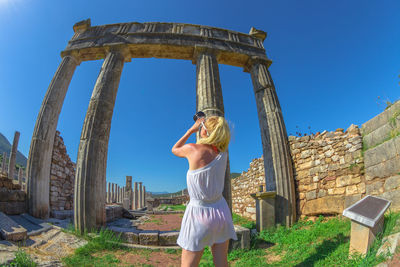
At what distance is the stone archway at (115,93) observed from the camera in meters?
5.82

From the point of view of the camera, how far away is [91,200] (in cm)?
549

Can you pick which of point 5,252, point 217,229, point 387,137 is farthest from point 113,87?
point 387,137

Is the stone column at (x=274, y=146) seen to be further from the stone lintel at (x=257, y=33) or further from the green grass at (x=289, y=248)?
the stone lintel at (x=257, y=33)

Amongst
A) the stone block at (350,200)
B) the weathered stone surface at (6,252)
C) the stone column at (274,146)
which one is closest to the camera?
the weathered stone surface at (6,252)

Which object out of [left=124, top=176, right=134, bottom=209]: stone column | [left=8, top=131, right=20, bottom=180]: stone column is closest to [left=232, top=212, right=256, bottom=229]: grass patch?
[left=8, top=131, right=20, bottom=180]: stone column

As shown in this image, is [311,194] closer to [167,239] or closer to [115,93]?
[167,239]

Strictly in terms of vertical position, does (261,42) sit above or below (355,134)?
above

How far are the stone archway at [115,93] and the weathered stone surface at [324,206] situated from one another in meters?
0.46

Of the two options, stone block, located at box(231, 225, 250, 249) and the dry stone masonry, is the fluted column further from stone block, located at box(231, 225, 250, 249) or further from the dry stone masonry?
the dry stone masonry

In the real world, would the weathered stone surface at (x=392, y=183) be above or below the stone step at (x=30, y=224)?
above

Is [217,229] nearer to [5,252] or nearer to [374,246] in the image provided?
[374,246]

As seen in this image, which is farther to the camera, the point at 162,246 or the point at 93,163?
the point at 93,163

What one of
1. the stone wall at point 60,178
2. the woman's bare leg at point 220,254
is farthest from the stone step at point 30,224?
the woman's bare leg at point 220,254

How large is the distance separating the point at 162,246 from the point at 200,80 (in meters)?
5.37
